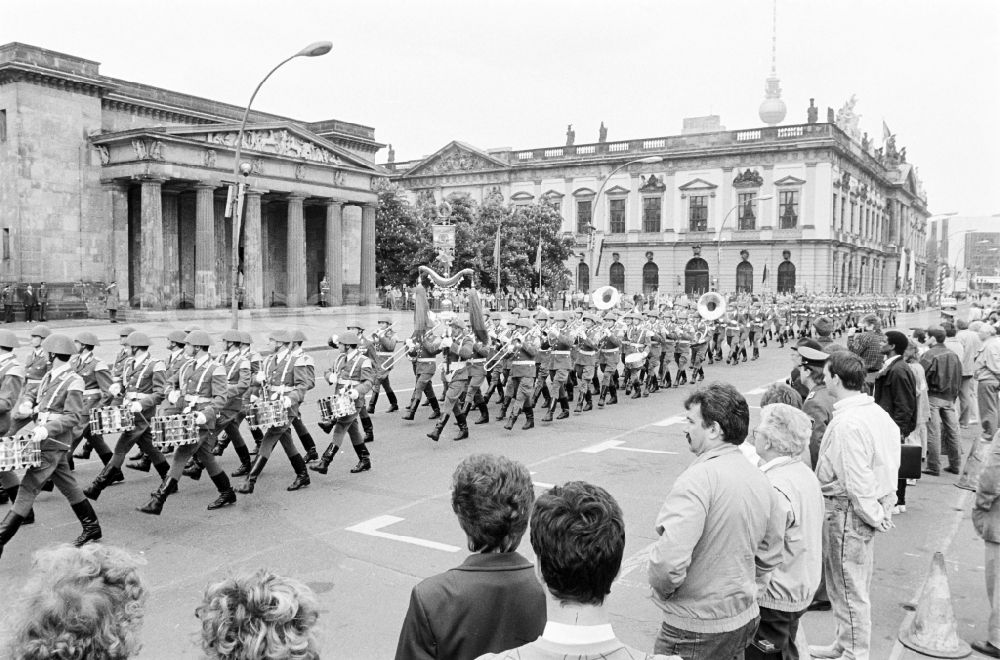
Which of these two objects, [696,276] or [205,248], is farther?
[696,276]

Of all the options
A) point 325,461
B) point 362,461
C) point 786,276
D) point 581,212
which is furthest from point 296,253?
point 786,276

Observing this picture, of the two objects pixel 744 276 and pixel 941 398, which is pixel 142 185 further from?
pixel 744 276

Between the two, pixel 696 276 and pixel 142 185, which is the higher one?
pixel 142 185

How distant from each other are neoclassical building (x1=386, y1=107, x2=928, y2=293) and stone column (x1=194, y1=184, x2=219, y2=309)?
31.7 metres

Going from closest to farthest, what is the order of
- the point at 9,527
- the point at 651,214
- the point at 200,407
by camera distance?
1. the point at 9,527
2. the point at 200,407
3. the point at 651,214

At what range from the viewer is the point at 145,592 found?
7.77ft

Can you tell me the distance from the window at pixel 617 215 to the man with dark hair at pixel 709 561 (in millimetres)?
68743

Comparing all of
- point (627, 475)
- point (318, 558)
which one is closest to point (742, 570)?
point (318, 558)

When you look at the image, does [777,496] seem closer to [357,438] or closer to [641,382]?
[357,438]

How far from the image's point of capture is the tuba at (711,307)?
74.9ft

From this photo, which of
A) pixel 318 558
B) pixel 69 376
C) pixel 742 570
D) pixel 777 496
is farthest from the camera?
pixel 69 376

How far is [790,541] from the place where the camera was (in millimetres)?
4492

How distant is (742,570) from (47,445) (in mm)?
6630

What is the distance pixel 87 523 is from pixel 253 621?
6565 mm
